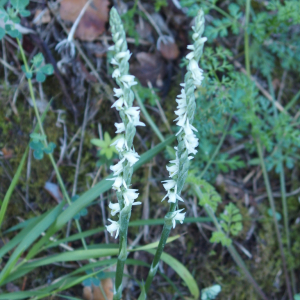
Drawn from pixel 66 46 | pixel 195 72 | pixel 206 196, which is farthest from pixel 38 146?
pixel 195 72

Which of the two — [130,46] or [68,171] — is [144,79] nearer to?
[130,46]

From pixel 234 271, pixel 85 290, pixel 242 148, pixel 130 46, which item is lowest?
pixel 234 271

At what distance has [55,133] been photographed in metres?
2.93

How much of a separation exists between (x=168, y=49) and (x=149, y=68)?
11.5 inches

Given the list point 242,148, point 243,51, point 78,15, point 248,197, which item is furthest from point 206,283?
point 78,15

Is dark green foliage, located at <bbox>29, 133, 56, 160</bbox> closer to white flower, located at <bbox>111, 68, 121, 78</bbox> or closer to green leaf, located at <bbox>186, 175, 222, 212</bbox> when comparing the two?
green leaf, located at <bbox>186, 175, 222, 212</bbox>

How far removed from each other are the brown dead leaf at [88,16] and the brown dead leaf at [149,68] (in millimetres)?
469

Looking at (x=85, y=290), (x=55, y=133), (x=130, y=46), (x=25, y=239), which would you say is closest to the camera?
(x=25, y=239)

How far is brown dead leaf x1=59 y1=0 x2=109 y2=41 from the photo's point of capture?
295cm

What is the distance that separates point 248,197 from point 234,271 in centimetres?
76

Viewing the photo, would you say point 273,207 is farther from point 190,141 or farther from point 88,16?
point 88,16

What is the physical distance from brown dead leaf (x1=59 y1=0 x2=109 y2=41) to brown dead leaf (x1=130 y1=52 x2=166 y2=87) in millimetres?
469

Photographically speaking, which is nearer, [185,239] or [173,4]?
[185,239]

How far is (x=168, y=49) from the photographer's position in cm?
328
